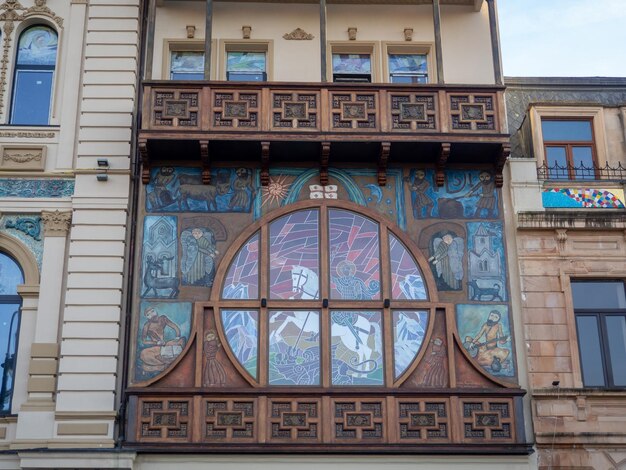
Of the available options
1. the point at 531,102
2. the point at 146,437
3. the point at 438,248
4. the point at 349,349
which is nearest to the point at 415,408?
the point at 349,349

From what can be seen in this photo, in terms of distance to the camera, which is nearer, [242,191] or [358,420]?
[358,420]

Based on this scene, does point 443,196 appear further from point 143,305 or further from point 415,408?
point 143,305

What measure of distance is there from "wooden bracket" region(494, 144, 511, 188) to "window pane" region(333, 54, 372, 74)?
3.63 metres

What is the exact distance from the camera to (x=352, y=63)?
2094cm

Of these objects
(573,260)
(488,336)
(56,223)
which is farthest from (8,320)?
(573,260)

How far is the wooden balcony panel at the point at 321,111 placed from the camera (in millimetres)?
18734

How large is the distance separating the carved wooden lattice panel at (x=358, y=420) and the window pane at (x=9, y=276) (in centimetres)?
664

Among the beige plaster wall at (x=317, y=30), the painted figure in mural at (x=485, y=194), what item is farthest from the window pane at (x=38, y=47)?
the painted figure in mural at (x=485, y=194)

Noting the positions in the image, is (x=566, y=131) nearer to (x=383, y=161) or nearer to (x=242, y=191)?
(x=383, y=161)

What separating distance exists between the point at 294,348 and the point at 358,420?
179 cm

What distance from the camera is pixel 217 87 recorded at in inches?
747

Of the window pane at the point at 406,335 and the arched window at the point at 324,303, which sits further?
the window pane at the point at 406,335

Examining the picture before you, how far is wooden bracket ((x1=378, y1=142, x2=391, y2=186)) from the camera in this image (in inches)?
737

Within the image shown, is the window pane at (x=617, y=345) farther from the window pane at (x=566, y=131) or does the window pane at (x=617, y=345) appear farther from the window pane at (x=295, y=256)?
the window pane at (x=295, y=256)
